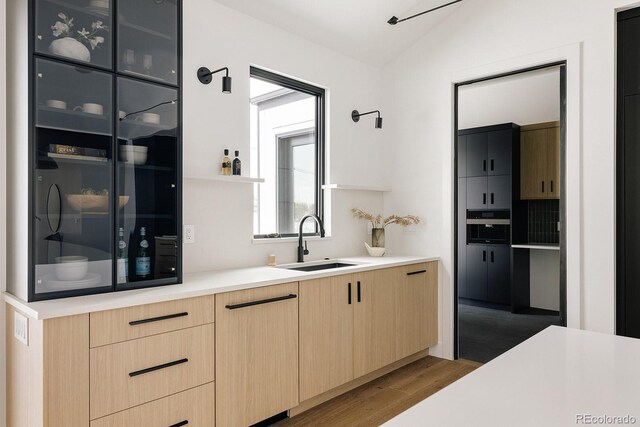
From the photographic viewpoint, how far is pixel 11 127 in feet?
6.40

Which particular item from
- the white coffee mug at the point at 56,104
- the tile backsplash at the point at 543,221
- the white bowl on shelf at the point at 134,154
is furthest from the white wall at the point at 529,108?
the white coffee mug at the point at 56,104

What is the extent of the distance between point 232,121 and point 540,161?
2.68 m

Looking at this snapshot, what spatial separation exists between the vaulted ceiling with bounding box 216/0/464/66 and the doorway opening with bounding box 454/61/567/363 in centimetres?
67

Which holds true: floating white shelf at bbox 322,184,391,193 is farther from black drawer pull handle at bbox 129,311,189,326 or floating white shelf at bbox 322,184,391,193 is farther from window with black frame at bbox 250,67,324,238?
black drawer pull handle at bbox 129,311,189,326

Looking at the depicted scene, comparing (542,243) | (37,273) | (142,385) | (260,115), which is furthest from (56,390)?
(542,243)

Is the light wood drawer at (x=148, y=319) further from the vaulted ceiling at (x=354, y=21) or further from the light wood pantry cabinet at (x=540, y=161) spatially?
the light wood pantry cabinet at (x=540, y=161)

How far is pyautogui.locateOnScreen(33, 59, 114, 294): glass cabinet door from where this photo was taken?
1844 mm

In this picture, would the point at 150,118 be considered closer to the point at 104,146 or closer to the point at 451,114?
the point at 104,146

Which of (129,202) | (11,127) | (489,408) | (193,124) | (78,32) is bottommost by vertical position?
(489,408)

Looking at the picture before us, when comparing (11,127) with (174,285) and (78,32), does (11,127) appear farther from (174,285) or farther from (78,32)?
(174,285)

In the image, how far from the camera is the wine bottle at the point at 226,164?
2820 millimetres

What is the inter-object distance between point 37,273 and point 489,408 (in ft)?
5.94

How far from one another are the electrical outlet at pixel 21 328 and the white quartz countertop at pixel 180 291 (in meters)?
0.04

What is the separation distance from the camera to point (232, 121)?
294 cm
